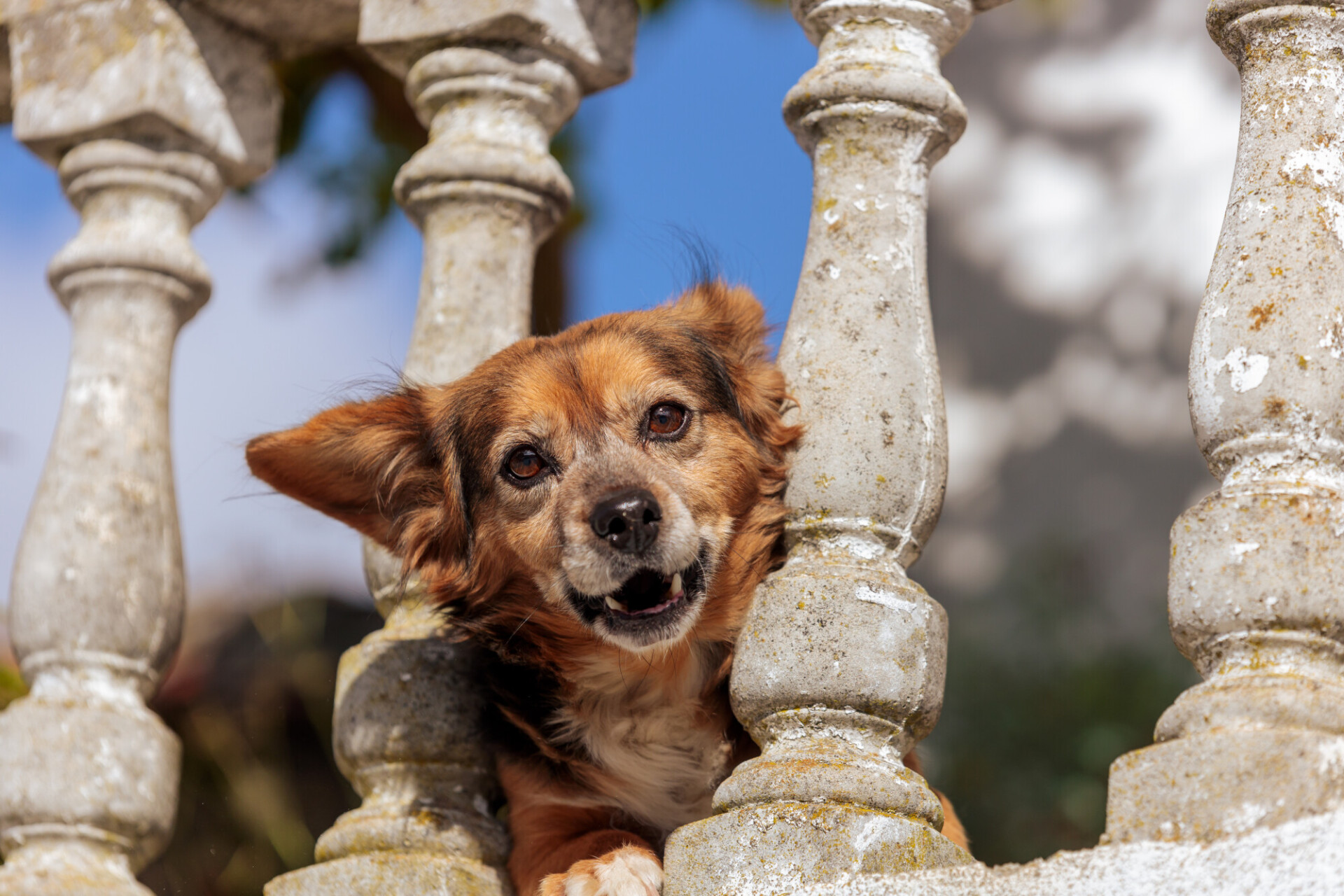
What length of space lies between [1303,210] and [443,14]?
2.33 metres

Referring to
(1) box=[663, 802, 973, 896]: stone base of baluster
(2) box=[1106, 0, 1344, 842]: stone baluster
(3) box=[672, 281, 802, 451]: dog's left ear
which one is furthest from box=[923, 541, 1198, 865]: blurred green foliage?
(2) box=[1106, 0, 1344, 842]: stone baluster

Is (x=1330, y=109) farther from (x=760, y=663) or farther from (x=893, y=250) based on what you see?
(x=760, y=663)

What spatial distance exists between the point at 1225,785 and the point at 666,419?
165cm

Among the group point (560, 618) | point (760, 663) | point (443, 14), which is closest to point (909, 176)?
point (760, 663)

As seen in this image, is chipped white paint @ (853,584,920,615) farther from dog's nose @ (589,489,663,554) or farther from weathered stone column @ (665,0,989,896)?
dog's nose @ (589,489,663,554)

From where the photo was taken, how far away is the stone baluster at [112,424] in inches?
144

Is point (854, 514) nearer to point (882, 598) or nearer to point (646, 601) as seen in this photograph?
point (882, 598)

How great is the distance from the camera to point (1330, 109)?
2475 mm

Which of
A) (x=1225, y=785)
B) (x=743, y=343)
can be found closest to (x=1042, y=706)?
(x=743, y=343)

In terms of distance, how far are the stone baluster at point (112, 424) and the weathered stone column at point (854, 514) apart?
6.00 feet

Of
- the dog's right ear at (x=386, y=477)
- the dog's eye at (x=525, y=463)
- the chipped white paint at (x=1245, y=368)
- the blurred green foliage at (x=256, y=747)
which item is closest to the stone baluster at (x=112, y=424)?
the dog's right ear at (x=386, y=477)

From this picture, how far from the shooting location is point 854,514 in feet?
8.87

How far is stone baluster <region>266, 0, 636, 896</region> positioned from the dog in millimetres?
115

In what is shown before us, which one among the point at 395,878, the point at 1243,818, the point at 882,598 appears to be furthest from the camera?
the point at 395,878
